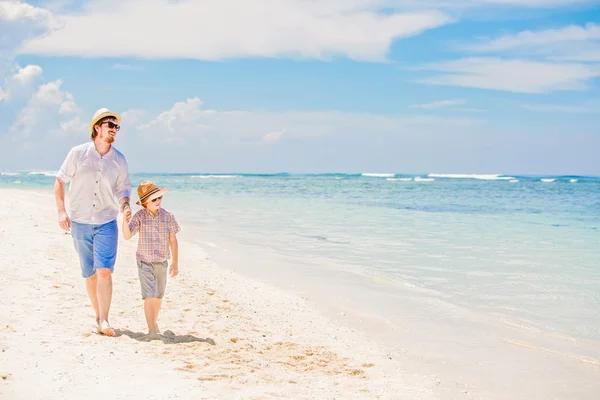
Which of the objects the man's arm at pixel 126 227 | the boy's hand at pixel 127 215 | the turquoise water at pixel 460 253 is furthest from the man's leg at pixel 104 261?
the turquoise water at pixel 460 253

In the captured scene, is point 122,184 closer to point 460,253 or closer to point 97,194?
point 97,194

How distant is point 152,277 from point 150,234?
1.33ft

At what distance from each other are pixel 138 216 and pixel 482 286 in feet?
18.3

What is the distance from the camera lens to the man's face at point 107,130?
16.7ft

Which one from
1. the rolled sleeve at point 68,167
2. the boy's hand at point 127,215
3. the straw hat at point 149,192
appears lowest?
the boy's hand at point 127,215

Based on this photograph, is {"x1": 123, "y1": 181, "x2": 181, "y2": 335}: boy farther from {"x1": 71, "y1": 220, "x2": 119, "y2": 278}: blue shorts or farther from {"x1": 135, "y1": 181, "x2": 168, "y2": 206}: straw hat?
{"x1": 71, "y1": 220, "x2": 119, "y2": 278}: blue shorts

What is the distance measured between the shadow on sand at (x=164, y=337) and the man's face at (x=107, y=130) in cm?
180

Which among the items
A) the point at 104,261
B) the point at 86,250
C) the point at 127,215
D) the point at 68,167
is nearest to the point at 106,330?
the point at 104,261

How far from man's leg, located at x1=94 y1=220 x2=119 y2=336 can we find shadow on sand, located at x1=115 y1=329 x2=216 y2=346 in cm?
21

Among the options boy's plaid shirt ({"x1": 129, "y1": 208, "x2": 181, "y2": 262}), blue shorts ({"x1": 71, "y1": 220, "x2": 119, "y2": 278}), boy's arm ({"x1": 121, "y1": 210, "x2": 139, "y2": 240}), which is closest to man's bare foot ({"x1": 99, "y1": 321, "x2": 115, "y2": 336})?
blue shorts ({"x1": 71, "y1": 220, "x2": 119, "y2": 278})

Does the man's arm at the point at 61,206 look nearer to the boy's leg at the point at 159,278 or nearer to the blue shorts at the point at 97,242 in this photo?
the blue shorts at the point at 97,242

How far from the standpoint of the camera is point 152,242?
5273 mm

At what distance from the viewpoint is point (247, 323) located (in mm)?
6211

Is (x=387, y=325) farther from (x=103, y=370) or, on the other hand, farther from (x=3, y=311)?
(x=3, y=311)
